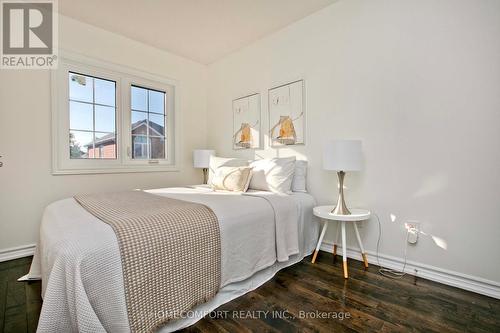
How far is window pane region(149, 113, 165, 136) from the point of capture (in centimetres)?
364

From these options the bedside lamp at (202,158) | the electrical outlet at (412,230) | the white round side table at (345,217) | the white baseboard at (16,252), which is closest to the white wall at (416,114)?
the electrical outlet at (412,230)

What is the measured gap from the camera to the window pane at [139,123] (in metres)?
3.44

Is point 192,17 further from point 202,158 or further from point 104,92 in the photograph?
point 202,158

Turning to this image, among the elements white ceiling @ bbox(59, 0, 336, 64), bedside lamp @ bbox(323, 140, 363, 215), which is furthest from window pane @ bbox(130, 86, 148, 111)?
bedside lamp @ bbox(323, 140, 363, 215)

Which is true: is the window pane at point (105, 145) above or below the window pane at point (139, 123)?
below

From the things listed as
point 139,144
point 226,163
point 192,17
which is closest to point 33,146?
point 139,144

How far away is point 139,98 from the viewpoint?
3.50 meters

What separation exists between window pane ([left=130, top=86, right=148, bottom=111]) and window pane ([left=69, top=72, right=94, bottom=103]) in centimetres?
49

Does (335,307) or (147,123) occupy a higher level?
(147,123)

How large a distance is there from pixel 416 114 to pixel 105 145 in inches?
137

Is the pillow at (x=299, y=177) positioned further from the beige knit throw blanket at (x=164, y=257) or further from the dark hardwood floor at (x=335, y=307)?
the beige knit throw blanket at (x=164, y=257)

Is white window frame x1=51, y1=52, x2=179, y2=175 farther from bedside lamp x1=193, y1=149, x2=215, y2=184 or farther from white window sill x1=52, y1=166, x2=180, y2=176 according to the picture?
bedside lamp x1=193, y1=149, x2=215, y2=184

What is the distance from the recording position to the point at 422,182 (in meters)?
2.06

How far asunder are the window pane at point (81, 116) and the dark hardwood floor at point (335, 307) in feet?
5.51
